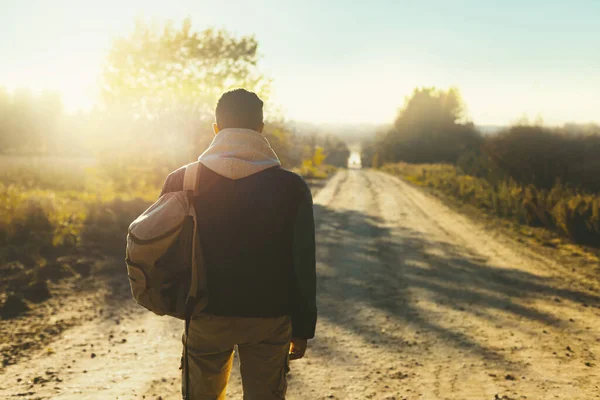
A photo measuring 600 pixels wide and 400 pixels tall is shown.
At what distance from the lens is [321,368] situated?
427cm

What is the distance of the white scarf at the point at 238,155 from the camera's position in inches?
75.0

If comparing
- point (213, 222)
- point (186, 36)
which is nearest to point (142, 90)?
point (186, 36)

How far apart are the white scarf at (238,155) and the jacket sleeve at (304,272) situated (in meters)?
0.23

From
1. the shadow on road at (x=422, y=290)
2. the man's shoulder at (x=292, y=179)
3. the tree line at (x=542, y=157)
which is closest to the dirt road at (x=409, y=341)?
the shadow on road at (x=422, y=290)

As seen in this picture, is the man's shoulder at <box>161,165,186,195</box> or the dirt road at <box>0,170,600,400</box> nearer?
the man's shoulder at <box>161,165,186,195</box>

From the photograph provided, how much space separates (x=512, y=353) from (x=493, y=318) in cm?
106

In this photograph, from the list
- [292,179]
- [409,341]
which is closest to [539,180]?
[409,341]

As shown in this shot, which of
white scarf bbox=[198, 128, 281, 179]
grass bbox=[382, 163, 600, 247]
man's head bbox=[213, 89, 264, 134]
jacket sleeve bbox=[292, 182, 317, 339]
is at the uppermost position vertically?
man's head bbox=[213, 89, 264, 134]

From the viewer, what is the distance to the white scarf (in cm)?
191

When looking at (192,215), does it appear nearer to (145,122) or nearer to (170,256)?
(170,256)

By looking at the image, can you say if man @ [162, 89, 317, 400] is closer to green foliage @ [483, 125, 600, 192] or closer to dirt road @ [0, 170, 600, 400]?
dirt road @ [0, 170, 600, 400]

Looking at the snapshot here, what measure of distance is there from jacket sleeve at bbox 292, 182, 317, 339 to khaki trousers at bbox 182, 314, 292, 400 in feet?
0.27

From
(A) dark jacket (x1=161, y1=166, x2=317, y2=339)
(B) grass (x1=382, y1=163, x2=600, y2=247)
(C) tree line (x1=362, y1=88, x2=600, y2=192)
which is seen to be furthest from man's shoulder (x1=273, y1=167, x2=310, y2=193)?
(C) tree line (x1=362, y1=88, x2=600, y2=192)

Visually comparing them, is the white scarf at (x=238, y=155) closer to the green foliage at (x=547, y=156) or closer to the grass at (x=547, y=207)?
the grass at (x=547, y=207)
